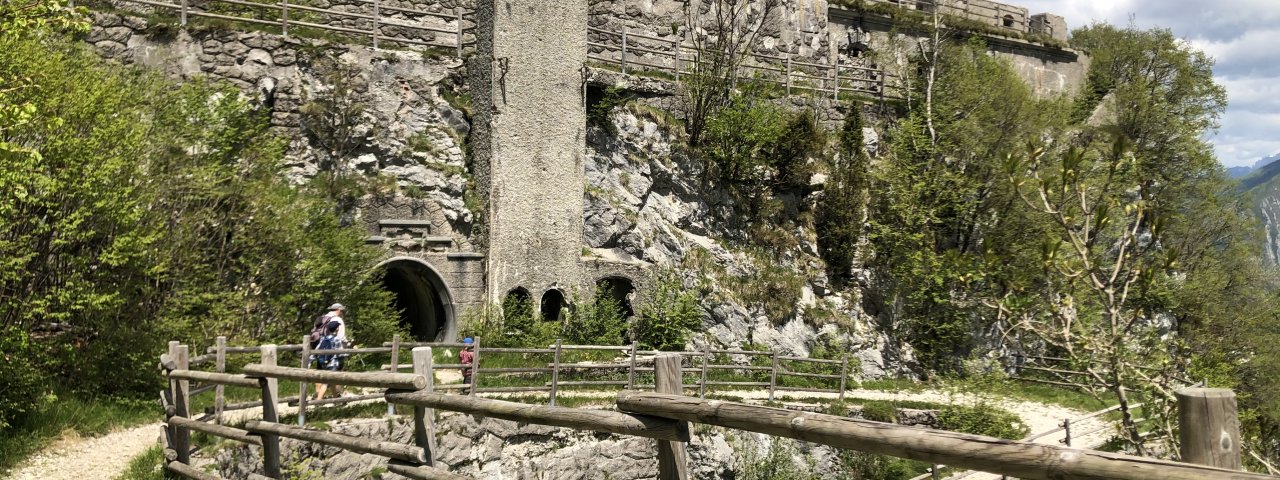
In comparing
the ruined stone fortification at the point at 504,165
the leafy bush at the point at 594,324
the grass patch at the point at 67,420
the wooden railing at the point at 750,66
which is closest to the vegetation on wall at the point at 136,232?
the grass patch at the point at 67,420

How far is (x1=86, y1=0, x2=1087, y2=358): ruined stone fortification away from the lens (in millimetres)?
18578

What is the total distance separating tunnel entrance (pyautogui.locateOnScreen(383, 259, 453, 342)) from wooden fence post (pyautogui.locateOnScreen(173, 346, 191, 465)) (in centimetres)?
858

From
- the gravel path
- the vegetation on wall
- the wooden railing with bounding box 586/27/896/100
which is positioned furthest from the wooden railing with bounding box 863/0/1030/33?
the gravel path

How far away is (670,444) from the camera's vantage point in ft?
15.6

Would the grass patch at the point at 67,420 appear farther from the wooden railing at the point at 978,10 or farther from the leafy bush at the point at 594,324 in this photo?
the wooden railing at the point at 978,10

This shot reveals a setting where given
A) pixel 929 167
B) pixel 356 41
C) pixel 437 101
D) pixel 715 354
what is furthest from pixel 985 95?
pixel 356 41

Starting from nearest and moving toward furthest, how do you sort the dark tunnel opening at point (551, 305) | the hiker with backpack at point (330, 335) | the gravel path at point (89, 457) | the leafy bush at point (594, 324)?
the gravel path at point (89, 457)
the hiker with backpack at point (330, 335)
the leafy bush at point (594, 324)
the dark tunnel opening at point (551, 305)

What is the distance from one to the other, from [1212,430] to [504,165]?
1730 cm

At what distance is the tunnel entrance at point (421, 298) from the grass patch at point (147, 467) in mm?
8198

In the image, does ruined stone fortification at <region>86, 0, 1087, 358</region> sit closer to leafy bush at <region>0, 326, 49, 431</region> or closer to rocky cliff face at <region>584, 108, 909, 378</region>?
rocky cliff face at <region>584, 108, 909, 378</region>

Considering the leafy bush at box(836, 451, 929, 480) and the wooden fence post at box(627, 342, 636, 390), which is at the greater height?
the wooden fence post at box(627, 342, 636, 390)

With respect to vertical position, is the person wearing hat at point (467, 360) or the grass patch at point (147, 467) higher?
the person wearing hat at point (467, 360)

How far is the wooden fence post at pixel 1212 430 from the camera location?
313 cm

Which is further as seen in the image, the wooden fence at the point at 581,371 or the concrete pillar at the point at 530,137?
the concrete pillar at the point at 530,137
